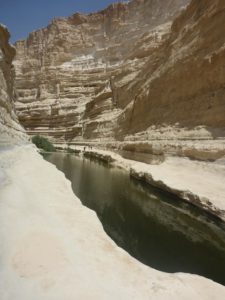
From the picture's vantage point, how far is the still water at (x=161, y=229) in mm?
5664

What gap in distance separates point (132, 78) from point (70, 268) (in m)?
34.7

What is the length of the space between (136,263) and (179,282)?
732 millimetres

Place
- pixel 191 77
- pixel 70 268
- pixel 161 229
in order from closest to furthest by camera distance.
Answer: pixel 70 268, pixel 161 229, pixel 191 77

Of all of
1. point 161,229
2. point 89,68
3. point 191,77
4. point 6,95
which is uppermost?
point 89,68

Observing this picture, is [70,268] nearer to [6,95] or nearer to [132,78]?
[6,95]

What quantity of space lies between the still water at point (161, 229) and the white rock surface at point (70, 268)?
186 cm

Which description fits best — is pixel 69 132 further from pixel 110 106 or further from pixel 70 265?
pixel 70 265

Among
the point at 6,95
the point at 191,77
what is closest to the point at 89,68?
the point at 6,95

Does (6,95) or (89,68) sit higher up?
(89,68)

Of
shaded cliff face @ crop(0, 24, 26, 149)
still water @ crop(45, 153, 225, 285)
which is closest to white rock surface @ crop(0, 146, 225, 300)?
still water @ crop(45, 153, 225, 285)

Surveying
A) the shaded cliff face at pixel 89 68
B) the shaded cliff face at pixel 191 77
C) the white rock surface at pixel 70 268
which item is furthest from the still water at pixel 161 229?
the shaded cliff face at pixel 89 68

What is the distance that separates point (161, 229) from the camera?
7.71 metres

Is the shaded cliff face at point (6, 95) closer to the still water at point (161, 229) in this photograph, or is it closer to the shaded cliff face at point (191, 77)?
the still water at point (161, 229)

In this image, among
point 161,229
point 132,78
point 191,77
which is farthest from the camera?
point 132,78
